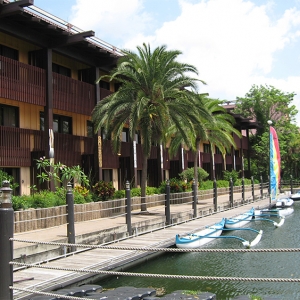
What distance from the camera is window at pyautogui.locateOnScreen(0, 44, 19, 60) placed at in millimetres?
20750

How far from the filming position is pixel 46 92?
21359mm

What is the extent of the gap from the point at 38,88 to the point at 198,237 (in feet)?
34.4

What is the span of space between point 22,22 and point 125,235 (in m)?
11.0

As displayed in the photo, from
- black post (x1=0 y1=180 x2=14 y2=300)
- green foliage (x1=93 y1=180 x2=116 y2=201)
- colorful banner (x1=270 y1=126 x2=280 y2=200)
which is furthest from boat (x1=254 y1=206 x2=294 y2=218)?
black post (x1=0 y1=180 x2=14 y2=300)

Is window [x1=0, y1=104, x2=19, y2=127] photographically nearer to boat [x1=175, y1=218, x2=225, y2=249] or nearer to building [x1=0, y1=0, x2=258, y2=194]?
building [x1=0, y1=0, x2=258, y2=194]

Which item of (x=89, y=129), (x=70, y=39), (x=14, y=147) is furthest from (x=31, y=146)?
(x=89, y=129)

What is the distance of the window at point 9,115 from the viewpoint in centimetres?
2078

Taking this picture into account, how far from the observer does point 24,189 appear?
70.4 ft

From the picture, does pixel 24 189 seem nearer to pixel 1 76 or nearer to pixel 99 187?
pixel 99 187

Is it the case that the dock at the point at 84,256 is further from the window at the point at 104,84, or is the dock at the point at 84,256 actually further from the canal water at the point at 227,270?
the window at the point at 104,84

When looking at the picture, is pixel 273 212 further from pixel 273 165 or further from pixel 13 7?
pixel 13 7

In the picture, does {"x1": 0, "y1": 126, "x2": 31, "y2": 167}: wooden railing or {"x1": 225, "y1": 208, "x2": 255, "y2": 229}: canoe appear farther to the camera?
{"x1": 225, "y1": 208, "x2": 255, "y2": 229}: canoe

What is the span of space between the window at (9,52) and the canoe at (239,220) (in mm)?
12871

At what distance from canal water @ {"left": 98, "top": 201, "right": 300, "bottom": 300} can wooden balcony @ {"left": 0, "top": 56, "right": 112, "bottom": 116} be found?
10.1 metres
